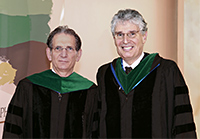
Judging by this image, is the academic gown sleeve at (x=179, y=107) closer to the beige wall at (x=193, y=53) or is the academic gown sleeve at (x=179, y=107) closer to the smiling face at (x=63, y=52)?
the smiling face at (x=63, y=52)

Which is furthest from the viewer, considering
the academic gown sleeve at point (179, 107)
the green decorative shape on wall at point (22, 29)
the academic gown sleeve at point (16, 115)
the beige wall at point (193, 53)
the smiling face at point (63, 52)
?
the beige wall at point (193, 53)

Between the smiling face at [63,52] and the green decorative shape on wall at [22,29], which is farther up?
the green decorative shape on wall at [22,29]

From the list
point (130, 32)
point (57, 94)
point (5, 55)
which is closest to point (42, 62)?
point (5, 55)

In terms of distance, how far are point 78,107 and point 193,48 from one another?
65.7 inches

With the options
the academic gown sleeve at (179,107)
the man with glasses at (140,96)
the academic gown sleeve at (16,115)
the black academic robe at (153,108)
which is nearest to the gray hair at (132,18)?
the man with glasses at (140,96)

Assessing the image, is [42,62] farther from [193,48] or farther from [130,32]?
[193,48]

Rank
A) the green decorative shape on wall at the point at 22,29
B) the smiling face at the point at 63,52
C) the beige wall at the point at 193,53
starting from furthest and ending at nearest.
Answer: the beige wall at the point at 193,53
the green decorative shape on wall at the point at 22,29
the smiling face at the point at 63,52

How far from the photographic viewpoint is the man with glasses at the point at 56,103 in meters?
2.50

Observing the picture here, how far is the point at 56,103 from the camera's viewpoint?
8.34ft

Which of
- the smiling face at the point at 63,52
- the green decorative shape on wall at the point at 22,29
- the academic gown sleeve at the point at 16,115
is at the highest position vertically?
the green decorative shape on wall at the point at 22,29

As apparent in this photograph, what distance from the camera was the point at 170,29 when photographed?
3.95 metres

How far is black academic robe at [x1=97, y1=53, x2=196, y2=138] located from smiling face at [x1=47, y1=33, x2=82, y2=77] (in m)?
0.47

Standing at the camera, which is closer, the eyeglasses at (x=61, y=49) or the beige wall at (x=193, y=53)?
the eyeglasses at (x=61, y=49)

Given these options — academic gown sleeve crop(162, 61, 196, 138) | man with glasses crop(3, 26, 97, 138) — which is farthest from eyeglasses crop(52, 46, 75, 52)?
academic gown sleeve crop(162, 61, 196, 138)
